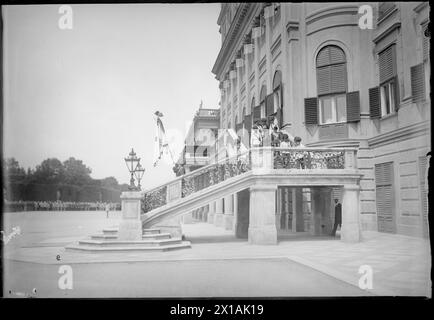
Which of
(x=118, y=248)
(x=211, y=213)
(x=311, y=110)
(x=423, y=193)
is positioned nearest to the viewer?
(x=423, y=193)

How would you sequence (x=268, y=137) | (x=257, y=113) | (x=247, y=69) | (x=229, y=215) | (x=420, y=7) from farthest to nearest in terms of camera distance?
(x=229, y=215)
(x=247, y=69)
(x=257, y=113)
(x=268, y=137)
(x=420, y=7)

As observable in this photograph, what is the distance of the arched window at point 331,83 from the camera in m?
10.8

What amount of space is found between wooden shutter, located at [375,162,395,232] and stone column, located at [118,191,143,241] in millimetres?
5452

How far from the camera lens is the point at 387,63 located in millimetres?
9461

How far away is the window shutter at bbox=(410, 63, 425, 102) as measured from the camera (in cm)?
766

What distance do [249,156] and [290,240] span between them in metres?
2.38

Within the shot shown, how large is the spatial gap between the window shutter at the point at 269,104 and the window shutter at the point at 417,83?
4.71 m

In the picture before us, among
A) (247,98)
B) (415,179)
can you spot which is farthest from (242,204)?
(415,179)

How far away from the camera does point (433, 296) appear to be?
6188 millimetres

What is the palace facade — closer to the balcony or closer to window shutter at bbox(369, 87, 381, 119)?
window shutter at bbox(369, 87, 381, 119)

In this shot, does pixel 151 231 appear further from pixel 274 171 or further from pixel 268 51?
pixel 268 51

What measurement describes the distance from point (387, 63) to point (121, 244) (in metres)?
7.12

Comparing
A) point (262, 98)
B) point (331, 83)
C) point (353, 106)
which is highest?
point (262, 98)

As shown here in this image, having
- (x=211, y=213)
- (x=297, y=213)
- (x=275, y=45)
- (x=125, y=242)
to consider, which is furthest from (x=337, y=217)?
(x=211, y=213)
